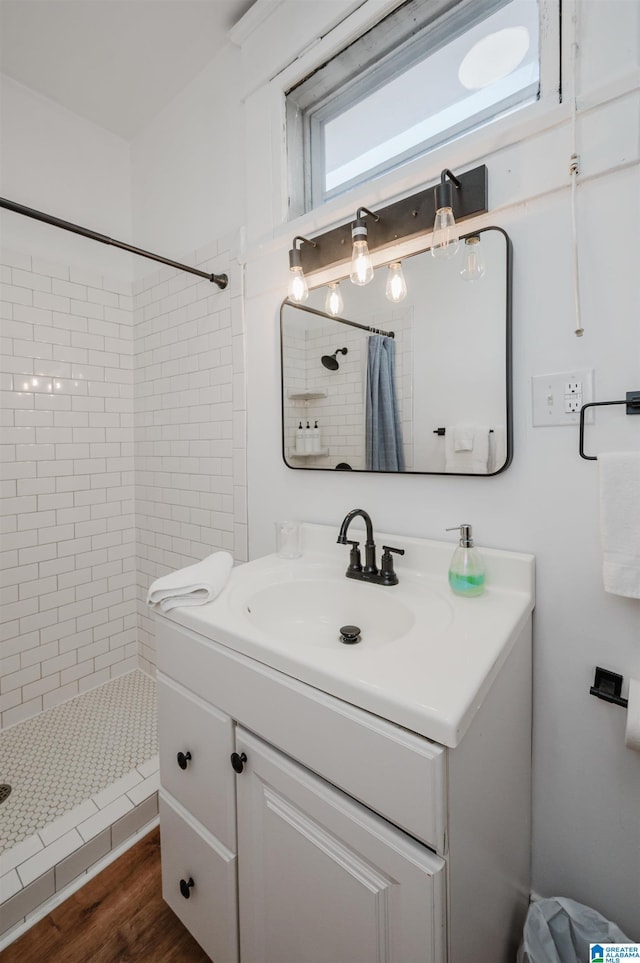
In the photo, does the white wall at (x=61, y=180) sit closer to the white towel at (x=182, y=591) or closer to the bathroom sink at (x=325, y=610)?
the white towel at (x=182, y=591)

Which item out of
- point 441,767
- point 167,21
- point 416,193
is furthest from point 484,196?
point 167,21

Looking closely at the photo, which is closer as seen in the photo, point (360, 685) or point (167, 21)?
point (360, 685)

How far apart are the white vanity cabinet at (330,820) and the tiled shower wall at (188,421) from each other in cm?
82

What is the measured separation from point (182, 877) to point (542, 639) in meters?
1.06

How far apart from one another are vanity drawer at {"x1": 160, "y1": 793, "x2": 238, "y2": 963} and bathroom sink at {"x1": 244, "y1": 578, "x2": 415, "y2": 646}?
0.47 m

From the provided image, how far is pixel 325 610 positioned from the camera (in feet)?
3.75

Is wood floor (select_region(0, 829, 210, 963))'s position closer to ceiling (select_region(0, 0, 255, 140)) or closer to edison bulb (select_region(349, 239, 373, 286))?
edison bulb (select_region(349, 239, 373, 286))

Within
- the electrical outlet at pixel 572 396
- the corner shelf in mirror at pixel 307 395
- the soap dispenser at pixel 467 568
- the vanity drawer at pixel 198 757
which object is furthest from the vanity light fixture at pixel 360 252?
the vanity drawer at pixel 198 757

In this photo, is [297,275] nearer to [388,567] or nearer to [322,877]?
[388,567]

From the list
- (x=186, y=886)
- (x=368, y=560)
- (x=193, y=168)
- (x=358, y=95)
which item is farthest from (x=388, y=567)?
(x=193, y=168)

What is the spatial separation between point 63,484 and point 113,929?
1.60 m

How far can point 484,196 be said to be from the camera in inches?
39.1

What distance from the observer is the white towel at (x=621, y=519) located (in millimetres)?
782

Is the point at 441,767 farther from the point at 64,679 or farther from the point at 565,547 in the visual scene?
the point at 64,679
